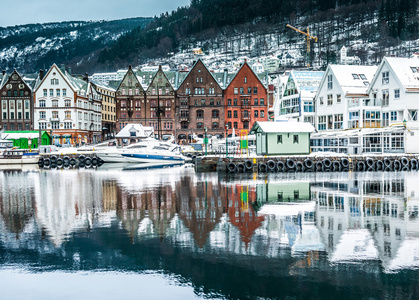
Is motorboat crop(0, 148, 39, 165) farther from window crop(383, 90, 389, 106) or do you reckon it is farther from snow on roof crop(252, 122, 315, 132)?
window crop(383, 90, 389, 106)

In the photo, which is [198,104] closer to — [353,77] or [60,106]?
[60,106]

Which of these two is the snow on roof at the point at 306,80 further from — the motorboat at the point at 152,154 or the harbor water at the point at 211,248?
the harbor water at the point at 211,248

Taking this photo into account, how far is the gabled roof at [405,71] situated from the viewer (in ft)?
196

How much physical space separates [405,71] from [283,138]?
21.3 meters

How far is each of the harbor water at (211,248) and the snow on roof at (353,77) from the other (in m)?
42.4

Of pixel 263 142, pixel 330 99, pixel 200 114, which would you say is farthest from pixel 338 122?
pixel 200 114

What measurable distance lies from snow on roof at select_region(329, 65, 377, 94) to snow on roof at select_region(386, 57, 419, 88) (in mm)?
5696

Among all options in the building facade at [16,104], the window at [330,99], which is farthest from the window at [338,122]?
the building facade at [16,104]

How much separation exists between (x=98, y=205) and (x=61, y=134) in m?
76.9

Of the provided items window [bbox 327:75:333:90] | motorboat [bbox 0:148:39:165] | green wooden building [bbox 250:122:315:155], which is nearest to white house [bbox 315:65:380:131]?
window [bbox 327:75:333:90]

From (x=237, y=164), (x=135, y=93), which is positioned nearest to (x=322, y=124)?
(x=237, y=164)

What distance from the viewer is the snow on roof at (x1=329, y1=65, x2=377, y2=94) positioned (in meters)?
66.1

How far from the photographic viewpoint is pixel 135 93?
4048 inches

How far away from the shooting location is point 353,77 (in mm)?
68688
